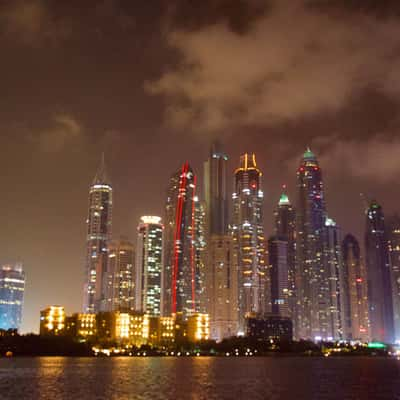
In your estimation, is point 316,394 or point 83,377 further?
point 83,377

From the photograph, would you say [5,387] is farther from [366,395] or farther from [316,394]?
[366,395]

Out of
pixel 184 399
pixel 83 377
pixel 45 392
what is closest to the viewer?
pixel 184 399

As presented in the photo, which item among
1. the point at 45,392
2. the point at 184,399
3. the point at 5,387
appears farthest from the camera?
the point at 5,387

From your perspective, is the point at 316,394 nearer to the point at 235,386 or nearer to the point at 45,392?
the point at 235,386

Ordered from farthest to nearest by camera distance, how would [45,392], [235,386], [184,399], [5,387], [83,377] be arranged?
[83,377] < [235,386] < [5,387] < [45,392] < [184,399]

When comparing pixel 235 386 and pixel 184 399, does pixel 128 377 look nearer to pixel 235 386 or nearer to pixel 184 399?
pixel 235 386

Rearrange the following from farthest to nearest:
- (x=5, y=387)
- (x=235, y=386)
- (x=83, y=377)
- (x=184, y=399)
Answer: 1. (x=83, y=377)
2. (x=235, y=386)
3. (x=5, y=387)
4. (x=184, y=399)

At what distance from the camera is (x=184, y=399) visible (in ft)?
252

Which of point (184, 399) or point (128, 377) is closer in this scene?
point (184, 399)

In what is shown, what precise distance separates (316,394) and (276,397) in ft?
26.3

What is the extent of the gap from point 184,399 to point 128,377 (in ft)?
127

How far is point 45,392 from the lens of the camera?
83375 millimetres

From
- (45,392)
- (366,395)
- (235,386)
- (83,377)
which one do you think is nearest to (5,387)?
(45,392)

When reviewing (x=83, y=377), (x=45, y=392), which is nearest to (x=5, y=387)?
(x=45, y=392)
